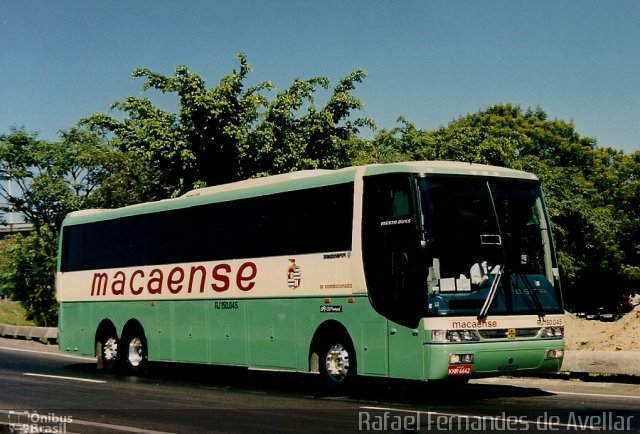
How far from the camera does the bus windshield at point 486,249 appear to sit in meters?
13.5

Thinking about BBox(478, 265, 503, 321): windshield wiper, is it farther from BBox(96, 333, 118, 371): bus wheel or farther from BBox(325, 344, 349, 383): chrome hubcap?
BBox(96, 333, 118, 371): bus wheel

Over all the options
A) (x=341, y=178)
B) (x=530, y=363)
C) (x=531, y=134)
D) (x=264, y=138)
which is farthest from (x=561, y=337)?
(x=531, y=134)

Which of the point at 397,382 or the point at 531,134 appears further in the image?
Result: the point at 531,134

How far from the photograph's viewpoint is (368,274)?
47.2 ft

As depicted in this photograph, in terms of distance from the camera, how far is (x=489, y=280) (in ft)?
45.3

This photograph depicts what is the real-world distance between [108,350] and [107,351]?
0.06 meters

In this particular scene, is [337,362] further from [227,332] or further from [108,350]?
[108,350]

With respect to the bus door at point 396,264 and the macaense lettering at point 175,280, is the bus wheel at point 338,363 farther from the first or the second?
the macaense lettering at point 175,280

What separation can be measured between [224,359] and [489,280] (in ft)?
20.4

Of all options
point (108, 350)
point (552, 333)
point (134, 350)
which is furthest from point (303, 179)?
point (108, 350)

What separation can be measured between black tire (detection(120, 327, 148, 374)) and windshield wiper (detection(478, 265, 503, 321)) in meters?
9.21

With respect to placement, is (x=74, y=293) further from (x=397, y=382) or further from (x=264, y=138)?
(x=264, y=138)

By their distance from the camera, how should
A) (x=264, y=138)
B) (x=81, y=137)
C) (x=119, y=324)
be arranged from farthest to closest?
(x=81, y=137) < (x=264, y=138) < (x=119, y=324)

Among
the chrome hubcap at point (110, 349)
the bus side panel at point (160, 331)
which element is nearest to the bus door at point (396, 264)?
the bus side panel at point (160, 331)
